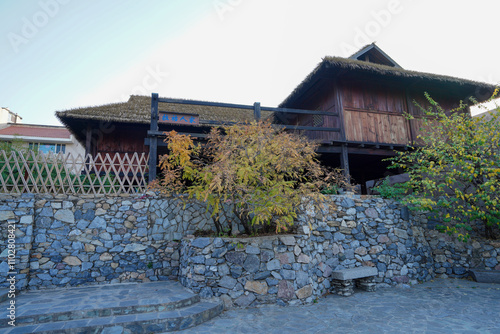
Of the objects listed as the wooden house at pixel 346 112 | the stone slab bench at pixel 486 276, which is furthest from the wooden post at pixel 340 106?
the stone slab bench at pixel 486 276

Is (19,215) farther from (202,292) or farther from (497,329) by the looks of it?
(497,329)

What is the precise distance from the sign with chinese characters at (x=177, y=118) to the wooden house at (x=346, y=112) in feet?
0.08

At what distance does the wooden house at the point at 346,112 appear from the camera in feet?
25.5

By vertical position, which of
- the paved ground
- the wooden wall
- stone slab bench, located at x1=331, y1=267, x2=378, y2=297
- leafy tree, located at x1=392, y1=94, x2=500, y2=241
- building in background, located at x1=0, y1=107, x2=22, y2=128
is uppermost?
building in background, located at x1=0, y1=107, x2=22, y2=128

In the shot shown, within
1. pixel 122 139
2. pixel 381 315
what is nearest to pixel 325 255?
pixel 381 315

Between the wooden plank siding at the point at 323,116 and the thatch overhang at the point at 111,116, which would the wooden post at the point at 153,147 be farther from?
the wooden plank siding at the point at 323,116

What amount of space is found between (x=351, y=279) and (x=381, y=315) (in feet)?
4.14

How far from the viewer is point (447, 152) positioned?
6898mm

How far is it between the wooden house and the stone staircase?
3.62m

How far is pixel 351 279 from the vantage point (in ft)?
18.6

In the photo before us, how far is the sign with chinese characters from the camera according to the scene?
22.5 feet

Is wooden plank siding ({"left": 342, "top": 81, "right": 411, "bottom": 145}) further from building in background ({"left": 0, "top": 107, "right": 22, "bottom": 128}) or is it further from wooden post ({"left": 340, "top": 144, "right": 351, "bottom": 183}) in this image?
building in background ({"left": 0, "top": 107, "right": 22, "bottom": 128})

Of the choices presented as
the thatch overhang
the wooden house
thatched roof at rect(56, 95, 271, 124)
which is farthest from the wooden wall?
thatched roof at rect(56, 95, 271, 124)

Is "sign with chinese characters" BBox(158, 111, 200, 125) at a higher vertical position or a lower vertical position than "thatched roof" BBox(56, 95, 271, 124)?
lower
